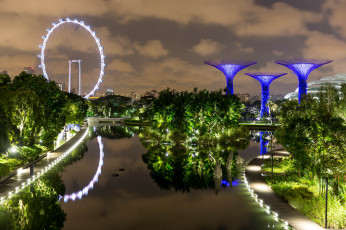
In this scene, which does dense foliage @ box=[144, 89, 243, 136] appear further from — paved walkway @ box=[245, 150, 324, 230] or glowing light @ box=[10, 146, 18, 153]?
glowing light @ box=[10, 146, 18, 153]

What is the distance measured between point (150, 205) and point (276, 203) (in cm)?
618

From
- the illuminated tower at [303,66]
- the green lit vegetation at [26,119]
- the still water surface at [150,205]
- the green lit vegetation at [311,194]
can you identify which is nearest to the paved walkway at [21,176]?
the green lit vegetation at [26,119]

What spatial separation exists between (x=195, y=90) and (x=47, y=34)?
3382 centimetres

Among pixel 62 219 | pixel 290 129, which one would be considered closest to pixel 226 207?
pixel 290 129

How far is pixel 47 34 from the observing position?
191 ft

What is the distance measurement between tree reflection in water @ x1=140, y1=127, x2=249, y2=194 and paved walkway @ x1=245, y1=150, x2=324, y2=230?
1364 millimetres

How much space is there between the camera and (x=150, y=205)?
16.4 meters

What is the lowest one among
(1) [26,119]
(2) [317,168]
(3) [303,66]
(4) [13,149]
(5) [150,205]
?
(5) [150,205]

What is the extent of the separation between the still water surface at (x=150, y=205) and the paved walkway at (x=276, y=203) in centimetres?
57

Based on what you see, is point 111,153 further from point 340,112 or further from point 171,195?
point 340,112

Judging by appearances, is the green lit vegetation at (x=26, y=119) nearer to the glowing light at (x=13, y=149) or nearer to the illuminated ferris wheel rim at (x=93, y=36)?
the glowing light at (x=13, y=149)

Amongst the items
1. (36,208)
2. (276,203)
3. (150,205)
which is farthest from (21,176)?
(276,203)

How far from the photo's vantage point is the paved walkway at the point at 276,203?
41.0ft

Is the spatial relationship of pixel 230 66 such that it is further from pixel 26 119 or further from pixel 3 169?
pixel 3 169
